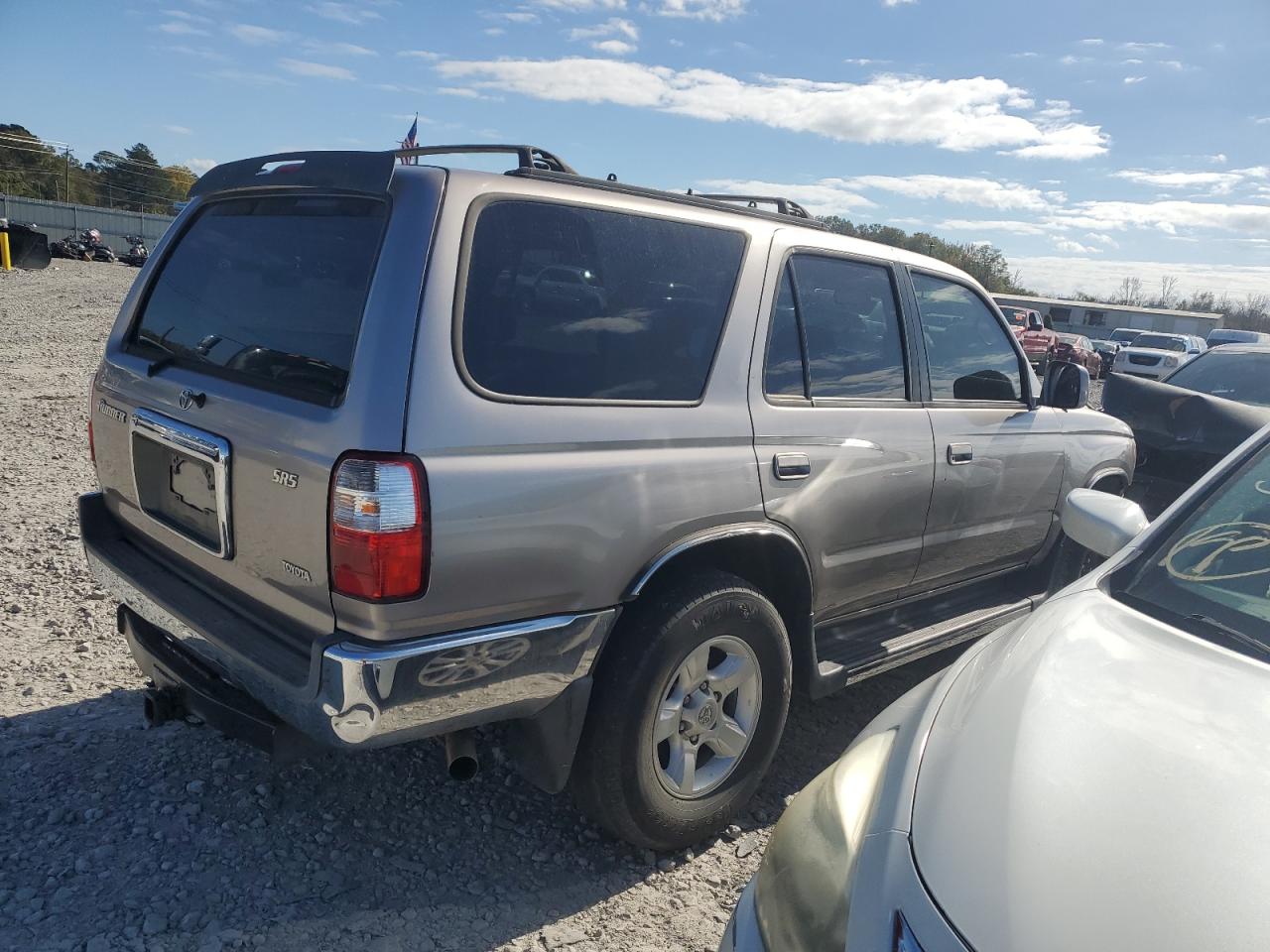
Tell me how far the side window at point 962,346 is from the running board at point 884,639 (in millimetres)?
942

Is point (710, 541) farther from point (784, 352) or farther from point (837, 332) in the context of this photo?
point (837, 332)

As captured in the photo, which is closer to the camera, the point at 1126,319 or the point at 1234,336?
the point at 1234,336

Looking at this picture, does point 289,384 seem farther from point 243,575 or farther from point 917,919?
point 917,919

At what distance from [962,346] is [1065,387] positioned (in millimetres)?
665

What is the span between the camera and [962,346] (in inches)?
155

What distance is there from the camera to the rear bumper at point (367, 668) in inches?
81.3

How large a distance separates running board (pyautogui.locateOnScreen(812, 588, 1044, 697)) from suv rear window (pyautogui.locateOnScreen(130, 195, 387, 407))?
6.46ft

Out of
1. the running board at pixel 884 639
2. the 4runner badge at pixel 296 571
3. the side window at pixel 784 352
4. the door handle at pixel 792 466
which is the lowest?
the running board at pixel 884 639

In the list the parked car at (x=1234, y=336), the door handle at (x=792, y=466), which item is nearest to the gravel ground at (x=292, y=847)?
the door handle at (x=792, y=466)

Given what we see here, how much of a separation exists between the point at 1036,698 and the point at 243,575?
6.54 feet

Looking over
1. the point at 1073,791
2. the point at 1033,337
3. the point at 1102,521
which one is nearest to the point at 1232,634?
the point at 1102,521

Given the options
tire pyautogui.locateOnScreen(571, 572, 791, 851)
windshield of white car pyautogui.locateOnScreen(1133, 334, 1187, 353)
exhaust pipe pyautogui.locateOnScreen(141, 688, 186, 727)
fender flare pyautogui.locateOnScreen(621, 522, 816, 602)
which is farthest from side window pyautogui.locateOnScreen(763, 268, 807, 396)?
windshield of white car pyautogui.locateOnScreen(1133, 334, 1187, 353)

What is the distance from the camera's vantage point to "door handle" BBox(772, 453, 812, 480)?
9.43 feet

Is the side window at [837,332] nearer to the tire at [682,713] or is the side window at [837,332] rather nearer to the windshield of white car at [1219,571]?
the tire at [682,713]
